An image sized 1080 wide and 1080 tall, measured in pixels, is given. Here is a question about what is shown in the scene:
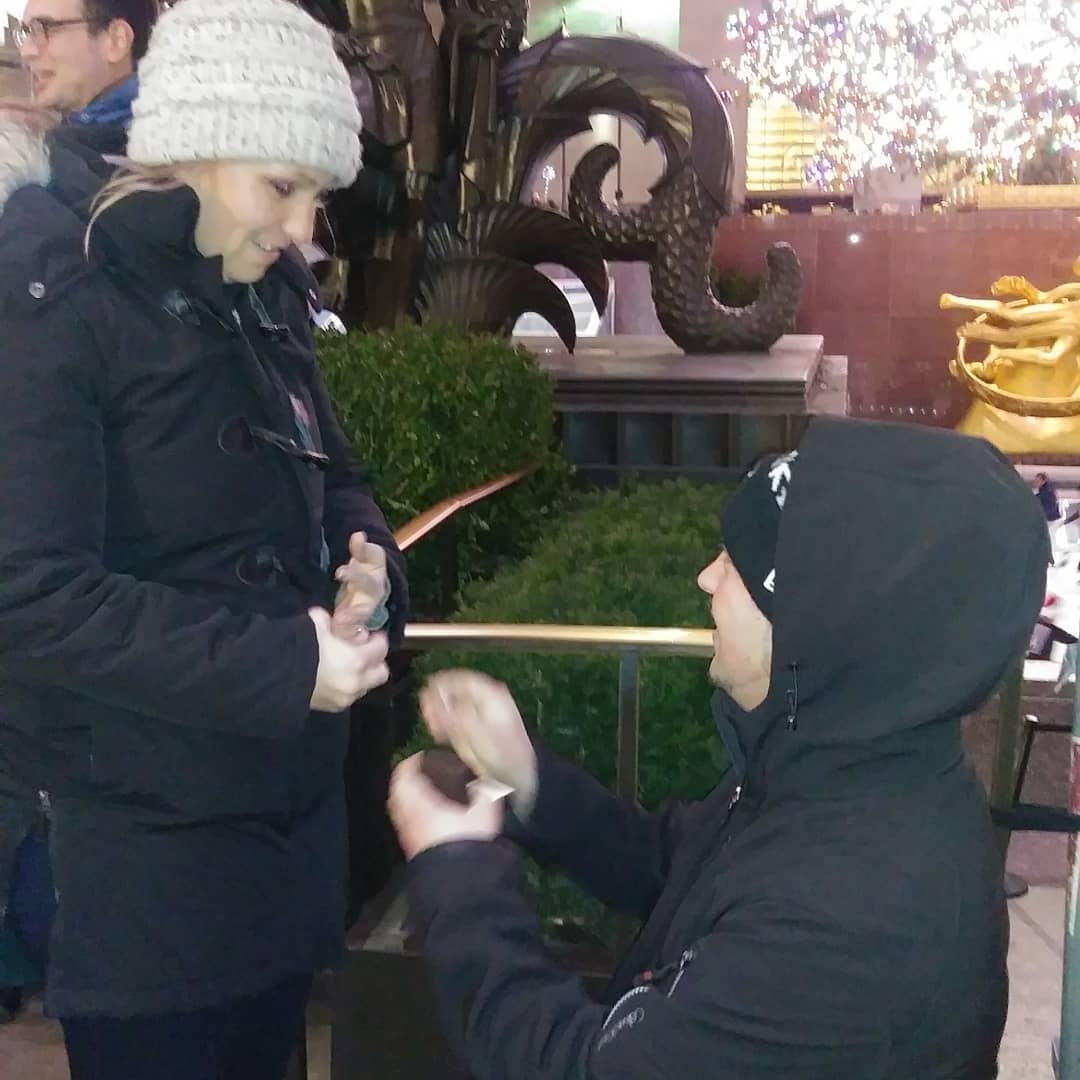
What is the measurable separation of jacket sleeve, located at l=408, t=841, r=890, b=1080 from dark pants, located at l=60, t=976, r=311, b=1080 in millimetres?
362

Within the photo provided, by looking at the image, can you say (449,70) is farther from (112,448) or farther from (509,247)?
(112,448)

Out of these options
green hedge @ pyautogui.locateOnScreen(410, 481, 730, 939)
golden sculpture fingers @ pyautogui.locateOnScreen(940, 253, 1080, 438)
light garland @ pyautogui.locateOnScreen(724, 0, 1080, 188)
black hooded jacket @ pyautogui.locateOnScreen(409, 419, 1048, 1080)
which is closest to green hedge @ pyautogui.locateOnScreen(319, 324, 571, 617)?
green hedge @ pyautogui.locateOnScreen(410, 481, 730, 939)

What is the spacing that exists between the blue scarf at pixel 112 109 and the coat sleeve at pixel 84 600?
0.33m

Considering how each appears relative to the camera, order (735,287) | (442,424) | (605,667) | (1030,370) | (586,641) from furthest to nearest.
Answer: (735,287), (1030,370), (442,424), (605,667), (586,641)

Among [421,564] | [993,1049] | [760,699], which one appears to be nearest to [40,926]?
[760,699]

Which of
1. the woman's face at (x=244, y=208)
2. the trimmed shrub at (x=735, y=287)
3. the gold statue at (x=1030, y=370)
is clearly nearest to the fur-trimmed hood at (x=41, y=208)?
the woman's face at (x=244, y=208)

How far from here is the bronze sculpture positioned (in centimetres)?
435

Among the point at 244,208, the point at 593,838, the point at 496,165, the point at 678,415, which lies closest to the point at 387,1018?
the point at 593,838

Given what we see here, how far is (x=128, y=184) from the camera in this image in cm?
126

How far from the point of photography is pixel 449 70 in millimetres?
4504

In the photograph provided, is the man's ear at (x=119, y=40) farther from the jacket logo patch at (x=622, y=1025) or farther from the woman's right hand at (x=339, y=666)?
the jacket logo patch at (x=622, y=1025)

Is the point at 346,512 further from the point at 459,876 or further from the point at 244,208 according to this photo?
the point at 459,876

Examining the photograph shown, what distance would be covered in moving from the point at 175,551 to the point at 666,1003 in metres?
0.68

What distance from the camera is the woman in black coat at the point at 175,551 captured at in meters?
1.19
